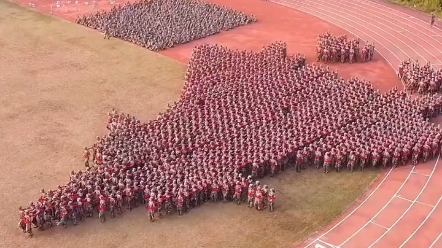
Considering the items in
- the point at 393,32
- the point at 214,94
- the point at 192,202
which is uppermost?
the point at 393,32

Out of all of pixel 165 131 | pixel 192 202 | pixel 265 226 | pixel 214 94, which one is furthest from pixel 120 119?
pixel 265 226

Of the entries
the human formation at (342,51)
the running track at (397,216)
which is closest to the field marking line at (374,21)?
the human formation at (342,51)

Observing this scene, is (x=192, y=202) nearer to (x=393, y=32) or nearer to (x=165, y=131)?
(x=165, y=131)

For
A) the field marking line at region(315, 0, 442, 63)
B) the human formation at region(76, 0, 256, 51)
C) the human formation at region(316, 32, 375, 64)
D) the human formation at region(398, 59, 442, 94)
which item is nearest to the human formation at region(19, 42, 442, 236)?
the human formation at region(398, 59, 442, 94)

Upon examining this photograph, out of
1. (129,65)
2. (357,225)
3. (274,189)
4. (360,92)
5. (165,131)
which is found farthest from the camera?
(129,65)

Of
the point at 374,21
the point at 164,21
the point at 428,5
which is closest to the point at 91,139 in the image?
the point at 164,21

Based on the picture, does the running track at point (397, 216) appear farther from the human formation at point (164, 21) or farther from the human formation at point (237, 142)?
the human formation at point (164, 21)
